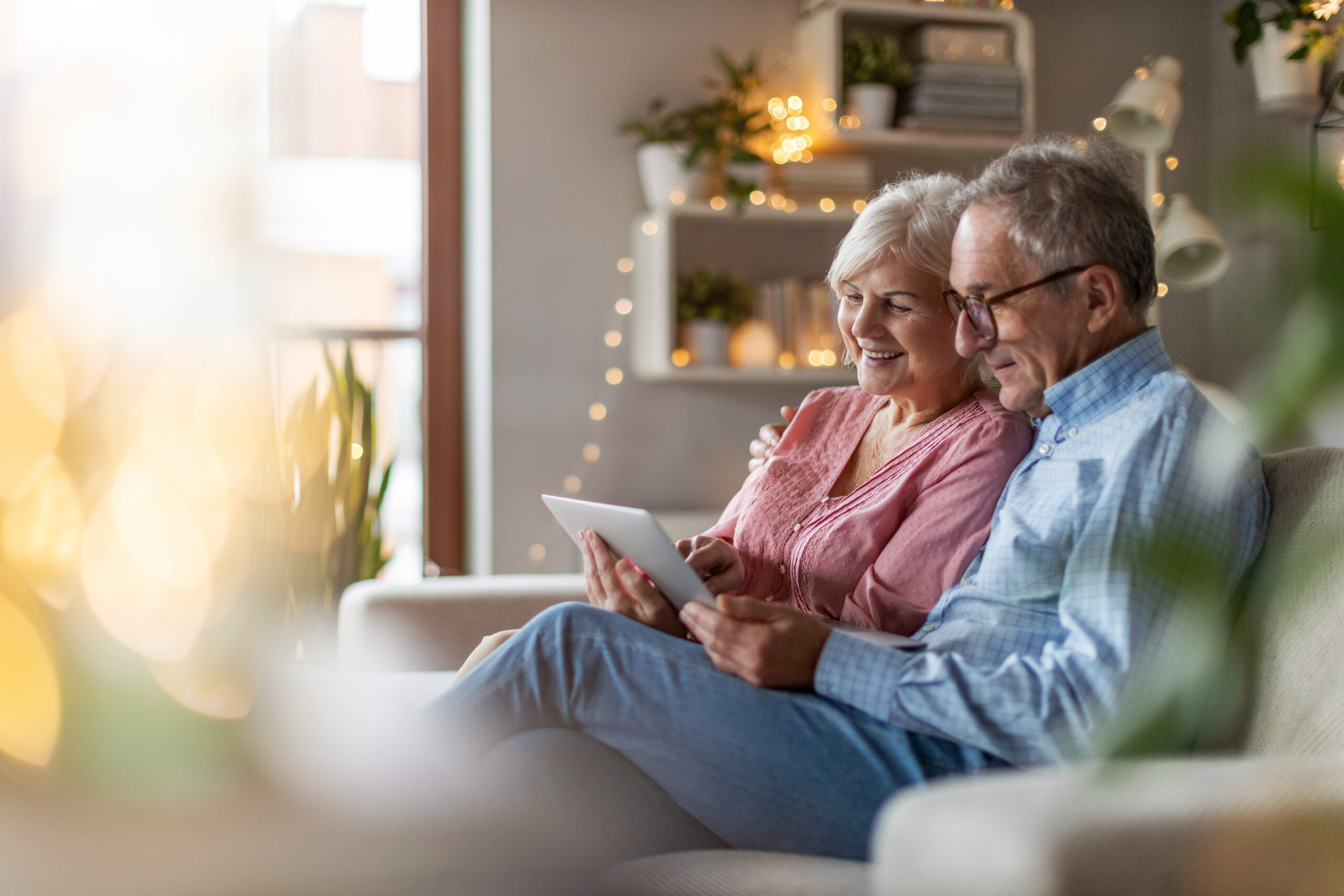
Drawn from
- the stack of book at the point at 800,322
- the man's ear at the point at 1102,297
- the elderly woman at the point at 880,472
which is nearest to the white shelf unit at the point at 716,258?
the stack of book at the point at 800,322

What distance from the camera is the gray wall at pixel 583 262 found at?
3.06m

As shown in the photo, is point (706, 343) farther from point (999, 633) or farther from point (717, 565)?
point (999, 633)

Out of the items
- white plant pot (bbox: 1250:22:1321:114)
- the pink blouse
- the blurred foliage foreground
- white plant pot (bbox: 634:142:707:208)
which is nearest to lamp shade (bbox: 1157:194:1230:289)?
white plant pot (bbox: 1250:22:1321:114)

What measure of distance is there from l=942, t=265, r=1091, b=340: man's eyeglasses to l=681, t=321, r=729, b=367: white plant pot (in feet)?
5.25

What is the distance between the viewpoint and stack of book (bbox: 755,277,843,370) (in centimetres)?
312

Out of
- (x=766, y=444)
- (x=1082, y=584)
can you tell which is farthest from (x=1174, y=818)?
(x=766, y=444)

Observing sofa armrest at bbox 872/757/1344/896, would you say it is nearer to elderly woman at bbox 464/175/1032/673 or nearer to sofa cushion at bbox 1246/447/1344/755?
sofa cushion at bbox 1246/447/1344/755

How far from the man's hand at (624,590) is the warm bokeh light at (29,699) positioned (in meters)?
0.96

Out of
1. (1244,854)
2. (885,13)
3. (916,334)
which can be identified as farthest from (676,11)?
(1244,854)

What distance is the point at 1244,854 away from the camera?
762 mm

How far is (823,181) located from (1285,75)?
124cm

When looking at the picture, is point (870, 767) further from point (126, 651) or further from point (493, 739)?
point (126, 651)

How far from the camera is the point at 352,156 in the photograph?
3215 mm

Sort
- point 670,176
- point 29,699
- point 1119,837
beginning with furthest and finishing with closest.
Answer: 1. point 670,176
2. point 1119,837
3. point 29,699
